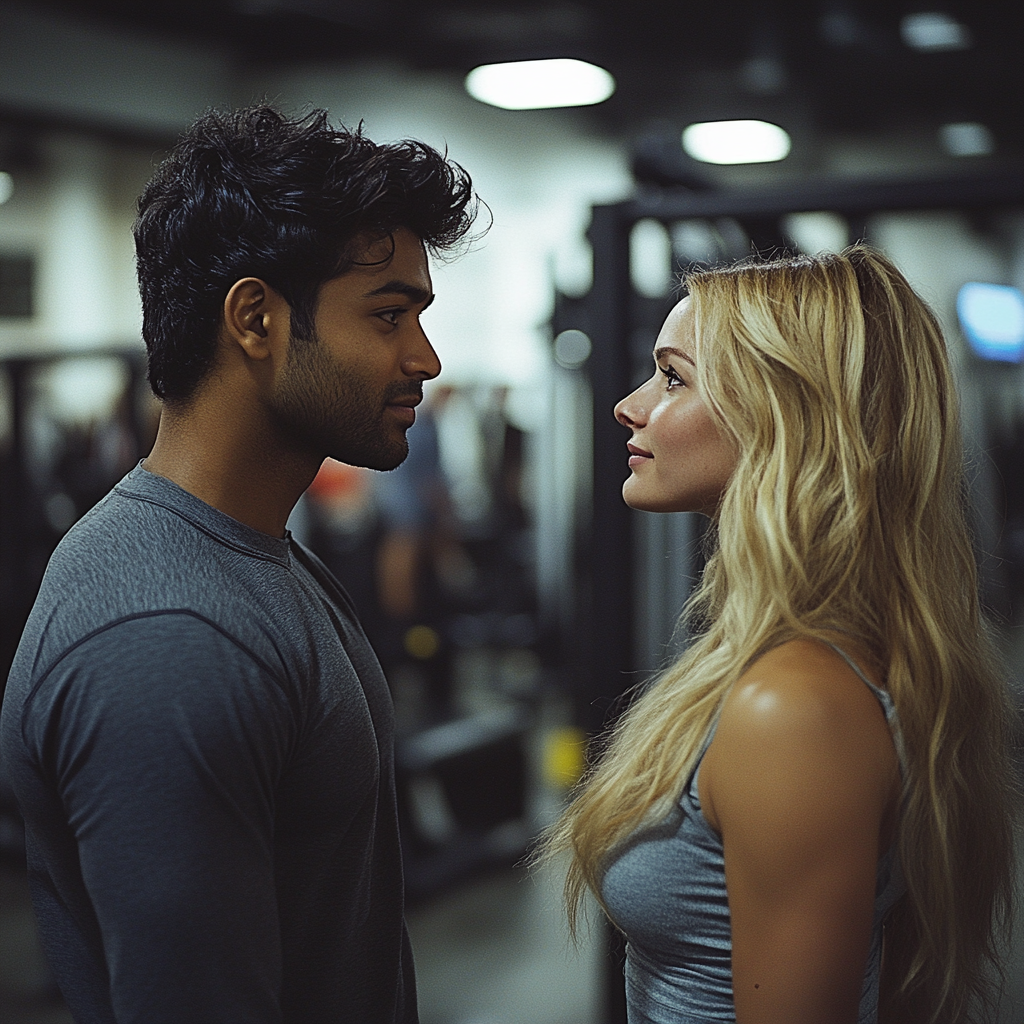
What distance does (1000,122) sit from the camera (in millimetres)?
6793

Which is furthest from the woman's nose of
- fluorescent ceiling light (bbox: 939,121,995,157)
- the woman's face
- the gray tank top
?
fluorescent ceiling light (bbox: 939,121,995,157)

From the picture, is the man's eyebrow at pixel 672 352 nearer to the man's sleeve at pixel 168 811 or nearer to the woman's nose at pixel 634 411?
the woman's nose at pixel 634 411

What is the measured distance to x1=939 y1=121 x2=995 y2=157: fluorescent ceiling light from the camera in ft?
22.6

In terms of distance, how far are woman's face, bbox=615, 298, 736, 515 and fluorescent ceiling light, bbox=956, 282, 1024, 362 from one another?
4193 millimetres

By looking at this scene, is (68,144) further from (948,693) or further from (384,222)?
(948,693)

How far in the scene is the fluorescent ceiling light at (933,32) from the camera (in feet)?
16.6

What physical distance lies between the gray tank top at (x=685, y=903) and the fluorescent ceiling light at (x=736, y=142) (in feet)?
19.3

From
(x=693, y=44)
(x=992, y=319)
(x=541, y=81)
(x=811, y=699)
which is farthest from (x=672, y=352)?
(x=693, y=44)

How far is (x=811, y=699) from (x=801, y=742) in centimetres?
4

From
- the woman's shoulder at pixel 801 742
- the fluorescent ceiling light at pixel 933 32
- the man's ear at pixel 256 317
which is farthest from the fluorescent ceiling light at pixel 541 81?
the woman's shoulder at pixel 801 742

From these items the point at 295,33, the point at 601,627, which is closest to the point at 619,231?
the point at 601,627

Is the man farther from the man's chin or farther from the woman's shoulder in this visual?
the woman's shoulder

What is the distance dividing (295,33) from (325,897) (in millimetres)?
5639

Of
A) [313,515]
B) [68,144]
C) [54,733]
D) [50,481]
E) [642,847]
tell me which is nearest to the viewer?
[54,733]
